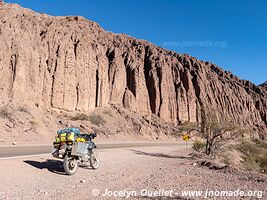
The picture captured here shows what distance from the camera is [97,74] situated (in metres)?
52.1

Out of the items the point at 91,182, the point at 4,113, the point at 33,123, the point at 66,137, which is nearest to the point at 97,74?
the point at 33,123

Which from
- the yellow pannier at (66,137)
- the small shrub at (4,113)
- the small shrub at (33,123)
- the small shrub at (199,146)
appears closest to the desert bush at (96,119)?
the small shrub at (33,123)

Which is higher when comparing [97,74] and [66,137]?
[97,74]

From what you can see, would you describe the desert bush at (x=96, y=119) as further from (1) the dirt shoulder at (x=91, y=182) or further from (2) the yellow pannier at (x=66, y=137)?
(2) the yellow pannier at (x=66, y=137)

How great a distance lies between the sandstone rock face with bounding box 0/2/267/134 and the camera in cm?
3631

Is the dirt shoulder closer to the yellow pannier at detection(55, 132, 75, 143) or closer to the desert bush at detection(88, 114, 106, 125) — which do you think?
the yellow pannier at detection(55, 132, 75, 143)

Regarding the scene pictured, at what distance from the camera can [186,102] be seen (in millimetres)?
69125

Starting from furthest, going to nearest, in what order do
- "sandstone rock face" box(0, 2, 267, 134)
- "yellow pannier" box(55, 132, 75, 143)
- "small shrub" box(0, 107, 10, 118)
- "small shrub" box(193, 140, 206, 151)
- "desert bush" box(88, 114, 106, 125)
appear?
"desert bush" box(88, 114, 106, 125) < "sandstone rock face" box(0, 2, 267, 134) < "small shrub" box(0, 107, 10, 118) < "small shrub" box(193, 140, 206, 151) < "yellow pannier" box(55, 132, 75, 143)

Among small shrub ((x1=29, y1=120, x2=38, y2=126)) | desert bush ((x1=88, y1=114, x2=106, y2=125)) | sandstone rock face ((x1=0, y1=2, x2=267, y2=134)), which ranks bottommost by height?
small shrub ((x1=29, y1=120, x2=38, y2=126))

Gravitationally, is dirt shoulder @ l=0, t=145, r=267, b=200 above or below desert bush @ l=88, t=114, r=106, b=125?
below

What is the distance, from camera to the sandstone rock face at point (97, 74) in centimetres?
3631

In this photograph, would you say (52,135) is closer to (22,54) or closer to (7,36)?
(22,54)
